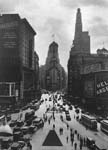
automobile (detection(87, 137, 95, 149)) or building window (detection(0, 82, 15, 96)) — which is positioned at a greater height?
building window (detection(0, 82, 15, 96))

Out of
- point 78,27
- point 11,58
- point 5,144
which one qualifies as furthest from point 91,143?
point 78,27

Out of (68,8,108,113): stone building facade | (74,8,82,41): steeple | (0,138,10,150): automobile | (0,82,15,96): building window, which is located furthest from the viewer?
(74,8,82,41): steeple

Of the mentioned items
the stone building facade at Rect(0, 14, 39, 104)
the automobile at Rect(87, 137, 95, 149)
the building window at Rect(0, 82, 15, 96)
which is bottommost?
the automobile at Rect(87, 137, 95, 149)

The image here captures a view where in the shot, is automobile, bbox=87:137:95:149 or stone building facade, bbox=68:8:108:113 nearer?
automobile, bbox=87:137:95:149

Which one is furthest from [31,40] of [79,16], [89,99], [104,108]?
[104,108]

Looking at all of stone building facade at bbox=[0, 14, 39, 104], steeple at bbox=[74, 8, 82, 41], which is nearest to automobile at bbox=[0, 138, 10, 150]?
stone building facade at bbox=[0, 14, 39, 104]

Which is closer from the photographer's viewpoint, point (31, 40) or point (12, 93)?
point (12, 93)

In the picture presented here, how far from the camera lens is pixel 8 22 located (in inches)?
4998

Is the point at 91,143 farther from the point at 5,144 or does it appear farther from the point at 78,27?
the point at 78,27

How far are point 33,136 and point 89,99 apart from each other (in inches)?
2316

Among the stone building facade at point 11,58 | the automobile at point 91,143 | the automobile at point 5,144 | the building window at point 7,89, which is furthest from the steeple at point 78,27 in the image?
the automobile at point 5,144

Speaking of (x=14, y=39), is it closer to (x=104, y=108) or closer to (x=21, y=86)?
(x=21, y=86)

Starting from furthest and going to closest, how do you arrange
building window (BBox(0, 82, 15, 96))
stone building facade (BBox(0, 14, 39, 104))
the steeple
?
the steeple, stone building facade (BBox(0, 14, 39, 104)), building window (BBox(0, 82, 15, 96))

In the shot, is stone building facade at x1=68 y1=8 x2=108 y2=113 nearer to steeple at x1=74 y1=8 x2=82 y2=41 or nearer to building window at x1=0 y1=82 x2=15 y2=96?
steeple at x1=74 y1=8 x2=82 y2=41
